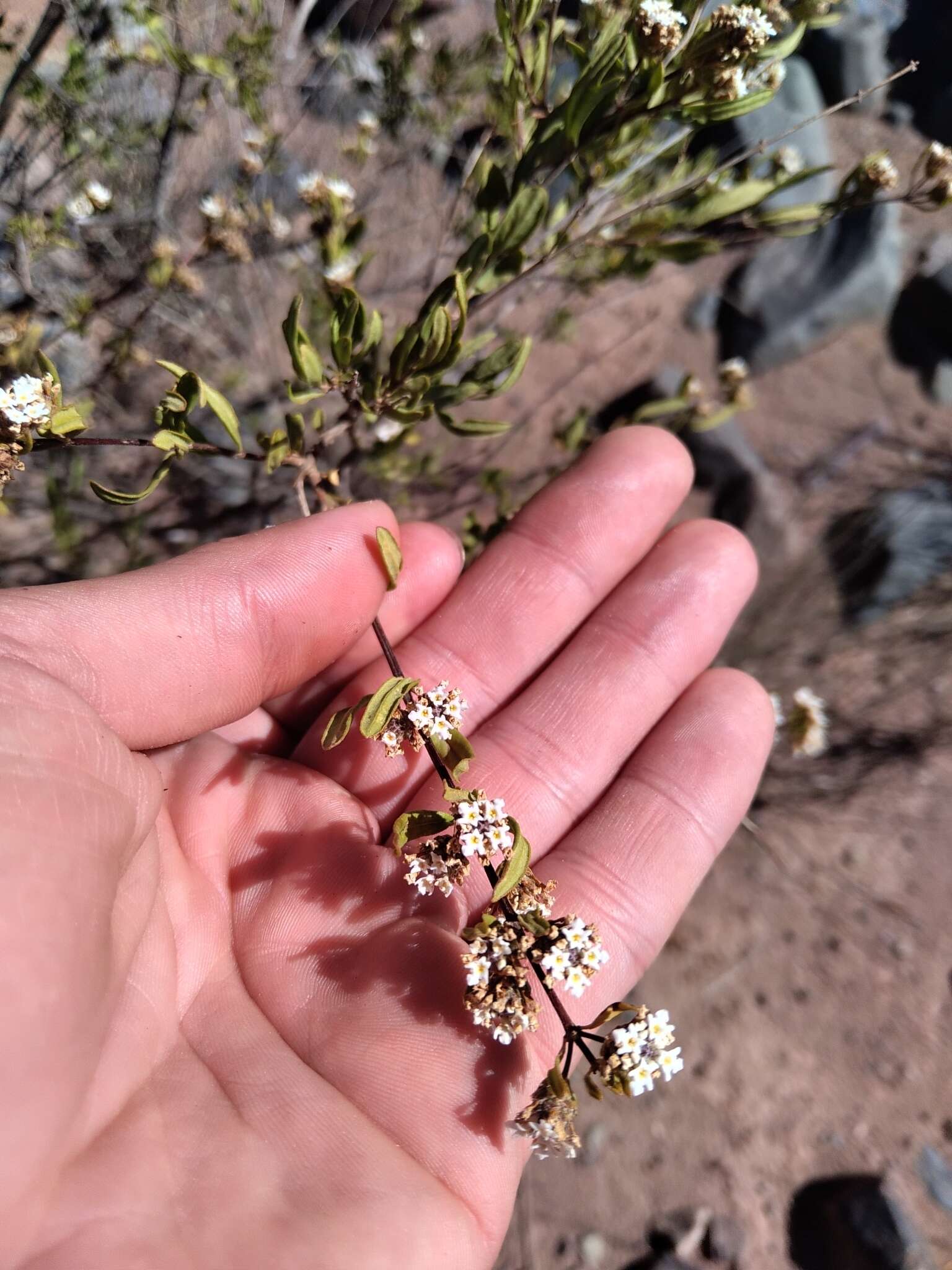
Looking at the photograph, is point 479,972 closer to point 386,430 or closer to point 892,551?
point 386,430

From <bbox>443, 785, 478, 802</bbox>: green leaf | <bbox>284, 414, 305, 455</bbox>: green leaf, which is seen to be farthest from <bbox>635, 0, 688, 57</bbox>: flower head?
<bbox>443, 785, 478, 802</bbox>: green leaf

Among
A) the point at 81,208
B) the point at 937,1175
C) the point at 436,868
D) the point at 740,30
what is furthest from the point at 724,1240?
the point at 81,208

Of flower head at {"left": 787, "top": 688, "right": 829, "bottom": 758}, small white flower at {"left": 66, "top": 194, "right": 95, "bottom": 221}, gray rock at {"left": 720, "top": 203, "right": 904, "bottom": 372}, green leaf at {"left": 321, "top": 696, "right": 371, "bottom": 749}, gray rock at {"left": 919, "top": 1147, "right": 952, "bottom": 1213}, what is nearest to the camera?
green leaf at {"left": 321, "top": 696, "right": 371, "bottom": 749}

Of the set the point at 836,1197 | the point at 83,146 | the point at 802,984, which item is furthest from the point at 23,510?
the point at 836,1197

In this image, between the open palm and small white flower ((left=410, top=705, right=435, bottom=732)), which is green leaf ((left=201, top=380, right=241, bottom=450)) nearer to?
the open palm

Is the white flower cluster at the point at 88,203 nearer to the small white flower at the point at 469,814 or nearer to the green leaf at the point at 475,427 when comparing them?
the green leaf at the point at 475,427

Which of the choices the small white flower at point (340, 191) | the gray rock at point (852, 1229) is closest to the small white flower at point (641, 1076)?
the gray rock at point (852, 1229)

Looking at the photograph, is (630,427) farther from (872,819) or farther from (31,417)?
(872,819)
